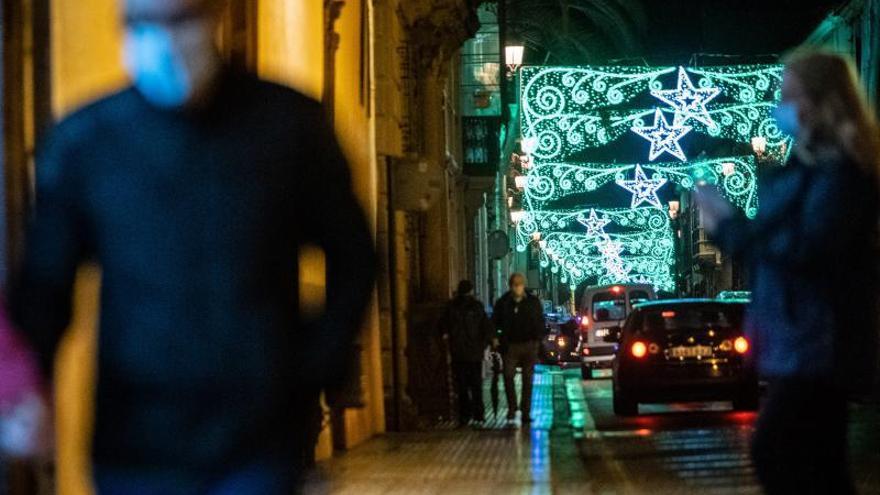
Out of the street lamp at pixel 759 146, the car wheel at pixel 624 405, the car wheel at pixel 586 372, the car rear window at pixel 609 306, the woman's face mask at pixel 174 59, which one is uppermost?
the street lamp at pixel 759 146

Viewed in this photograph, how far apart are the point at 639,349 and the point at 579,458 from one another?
5997 millimetres

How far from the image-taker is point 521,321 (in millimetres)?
20078

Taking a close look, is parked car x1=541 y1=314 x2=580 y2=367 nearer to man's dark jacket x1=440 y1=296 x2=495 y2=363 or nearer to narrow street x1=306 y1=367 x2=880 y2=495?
narrow street x1=306 y1=367 x2=880 y2=495

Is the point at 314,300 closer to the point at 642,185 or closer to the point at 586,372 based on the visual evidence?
the point at 642,185

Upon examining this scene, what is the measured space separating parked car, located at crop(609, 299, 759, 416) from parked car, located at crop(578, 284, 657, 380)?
1476cm

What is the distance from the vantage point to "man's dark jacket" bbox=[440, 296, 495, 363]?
19984 millimetres

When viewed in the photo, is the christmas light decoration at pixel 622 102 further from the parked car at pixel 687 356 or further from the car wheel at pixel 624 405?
the car wheel at pixel 624 405

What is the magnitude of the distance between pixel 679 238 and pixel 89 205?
104715 millimetres

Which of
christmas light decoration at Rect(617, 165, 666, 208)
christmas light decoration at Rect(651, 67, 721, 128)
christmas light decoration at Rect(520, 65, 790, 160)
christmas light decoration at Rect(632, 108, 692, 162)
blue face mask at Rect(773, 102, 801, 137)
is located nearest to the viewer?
blue face mask at Rect(773, 102, 801, 137)

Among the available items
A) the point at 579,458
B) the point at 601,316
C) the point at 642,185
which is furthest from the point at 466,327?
the point at 601,316

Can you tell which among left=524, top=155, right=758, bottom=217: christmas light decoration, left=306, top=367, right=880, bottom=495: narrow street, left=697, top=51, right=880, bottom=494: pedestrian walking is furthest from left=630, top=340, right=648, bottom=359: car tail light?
left=697, top=51, right=880, bottom=494: pedestrian walking

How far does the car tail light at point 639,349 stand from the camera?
20703 mm

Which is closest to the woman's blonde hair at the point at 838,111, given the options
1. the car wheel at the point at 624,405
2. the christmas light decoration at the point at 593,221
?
the car wheel at the point at 624,405

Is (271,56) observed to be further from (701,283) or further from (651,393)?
(701,283)
